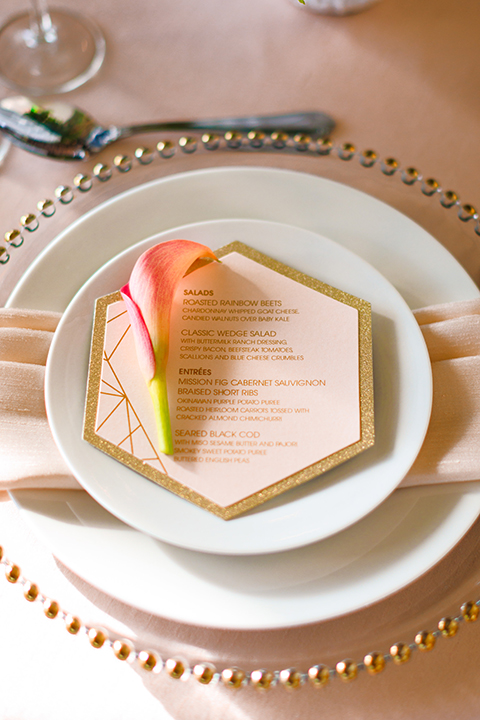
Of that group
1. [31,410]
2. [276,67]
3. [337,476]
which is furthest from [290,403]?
[276,67]

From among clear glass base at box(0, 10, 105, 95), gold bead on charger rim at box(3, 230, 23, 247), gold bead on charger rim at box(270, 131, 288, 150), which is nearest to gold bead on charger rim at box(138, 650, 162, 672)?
gold bead on charger rim at box(3, 230, 23, 247)

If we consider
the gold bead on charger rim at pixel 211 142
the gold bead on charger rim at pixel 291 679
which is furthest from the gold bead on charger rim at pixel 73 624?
the gold bead on charger rim at pixel 211 142

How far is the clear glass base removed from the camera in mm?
604

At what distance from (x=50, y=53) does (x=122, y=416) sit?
1.61 ft

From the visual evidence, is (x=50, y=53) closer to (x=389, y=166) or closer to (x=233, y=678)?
(x=389, y=166)

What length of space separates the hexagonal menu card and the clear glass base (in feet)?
1.14

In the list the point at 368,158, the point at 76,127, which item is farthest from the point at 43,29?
the point at 368,158

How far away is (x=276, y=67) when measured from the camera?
0.60 meters

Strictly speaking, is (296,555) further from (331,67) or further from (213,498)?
(331,67)

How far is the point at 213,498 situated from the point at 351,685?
14 centimetres

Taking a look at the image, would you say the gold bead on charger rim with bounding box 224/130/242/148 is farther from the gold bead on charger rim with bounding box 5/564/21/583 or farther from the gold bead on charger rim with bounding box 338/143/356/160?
the gold bead on charger rim with bounding box 5/564/21/583

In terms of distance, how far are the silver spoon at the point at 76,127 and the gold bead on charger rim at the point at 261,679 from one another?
0.45m

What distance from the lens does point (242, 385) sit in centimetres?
35

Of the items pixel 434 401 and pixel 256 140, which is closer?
pixel 434 401
